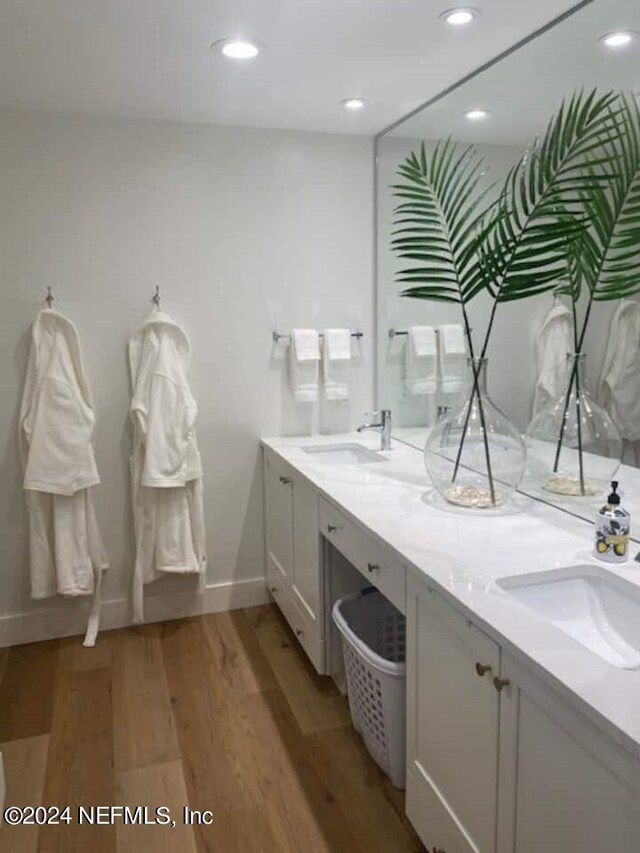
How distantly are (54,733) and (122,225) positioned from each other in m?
2.05

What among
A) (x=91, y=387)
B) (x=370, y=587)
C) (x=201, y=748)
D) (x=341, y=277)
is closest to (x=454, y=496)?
(x=370, y=587)

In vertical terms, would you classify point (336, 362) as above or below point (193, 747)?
above

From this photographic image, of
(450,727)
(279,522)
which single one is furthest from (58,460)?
(450,727)

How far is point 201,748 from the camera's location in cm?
221

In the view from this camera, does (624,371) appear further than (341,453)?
No

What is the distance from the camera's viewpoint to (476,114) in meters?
2.38

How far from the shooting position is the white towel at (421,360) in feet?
9.52

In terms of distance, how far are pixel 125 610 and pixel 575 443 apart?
2.19m

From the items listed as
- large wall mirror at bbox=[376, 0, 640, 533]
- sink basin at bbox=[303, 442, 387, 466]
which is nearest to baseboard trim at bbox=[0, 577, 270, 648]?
sink basin at bbox=[303, 442, 387, 466]

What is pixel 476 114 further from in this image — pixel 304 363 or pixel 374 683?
pixel 374 683

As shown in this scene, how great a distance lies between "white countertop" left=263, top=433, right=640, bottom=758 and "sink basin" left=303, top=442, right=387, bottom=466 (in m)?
0.23

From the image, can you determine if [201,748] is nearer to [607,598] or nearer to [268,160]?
[607,598]

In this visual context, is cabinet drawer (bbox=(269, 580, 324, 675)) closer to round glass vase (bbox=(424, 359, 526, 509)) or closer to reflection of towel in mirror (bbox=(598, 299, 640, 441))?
round glass vase (bbox=(424, 359, 526, 509))

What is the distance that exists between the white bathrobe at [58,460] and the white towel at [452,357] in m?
1.56
